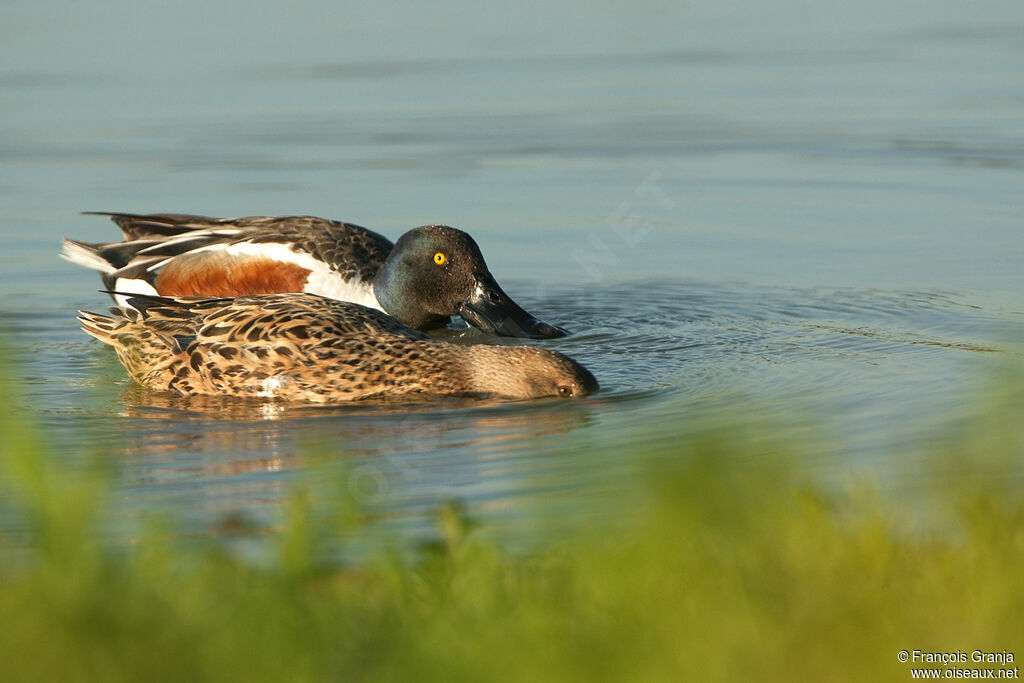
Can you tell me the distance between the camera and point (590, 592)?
367 cm

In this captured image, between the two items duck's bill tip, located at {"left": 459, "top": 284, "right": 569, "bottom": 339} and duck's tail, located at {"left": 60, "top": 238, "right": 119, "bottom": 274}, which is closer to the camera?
duck's bill tip, located at {"left": 459, "top": 284, "right": 569, "bottom": 339}

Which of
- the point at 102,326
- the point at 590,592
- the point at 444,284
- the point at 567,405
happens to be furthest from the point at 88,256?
the point at 590,592

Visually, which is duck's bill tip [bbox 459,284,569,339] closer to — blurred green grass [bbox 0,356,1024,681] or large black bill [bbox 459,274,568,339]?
large black bill [bbox 459,274,568,339]

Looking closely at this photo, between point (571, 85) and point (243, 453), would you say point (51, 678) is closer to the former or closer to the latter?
point (243, 453)

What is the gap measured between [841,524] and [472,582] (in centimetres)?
103

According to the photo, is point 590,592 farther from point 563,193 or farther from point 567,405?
point 563,193

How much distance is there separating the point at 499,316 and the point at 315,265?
1355 millimetres

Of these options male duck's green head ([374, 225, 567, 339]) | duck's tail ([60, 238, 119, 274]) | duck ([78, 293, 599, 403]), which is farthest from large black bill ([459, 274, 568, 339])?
duck's tail ([60, 238, 119, 274])

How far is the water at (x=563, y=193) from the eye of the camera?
7.09 metres

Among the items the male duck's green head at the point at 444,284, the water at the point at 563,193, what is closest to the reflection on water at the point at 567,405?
the water at the point at 563,193

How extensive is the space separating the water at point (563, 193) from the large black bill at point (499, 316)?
174mm

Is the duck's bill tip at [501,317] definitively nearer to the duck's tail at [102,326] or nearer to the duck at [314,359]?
the duck at [314,359]

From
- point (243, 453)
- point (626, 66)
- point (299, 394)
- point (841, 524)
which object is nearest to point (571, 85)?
point (626, 66)

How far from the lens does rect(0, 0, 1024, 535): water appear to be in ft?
23.2
